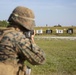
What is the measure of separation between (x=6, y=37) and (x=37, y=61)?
1.28ft

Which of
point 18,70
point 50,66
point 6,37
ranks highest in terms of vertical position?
point 6,37

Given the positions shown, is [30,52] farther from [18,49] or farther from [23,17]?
[23,17]

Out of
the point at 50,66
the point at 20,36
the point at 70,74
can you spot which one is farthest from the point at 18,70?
the point at 50,66

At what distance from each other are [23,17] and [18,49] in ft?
1.16

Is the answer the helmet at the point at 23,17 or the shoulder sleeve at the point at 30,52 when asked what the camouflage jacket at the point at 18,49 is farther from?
the helmet at the point at 23,17

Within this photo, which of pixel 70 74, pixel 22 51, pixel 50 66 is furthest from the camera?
pixel 50 66

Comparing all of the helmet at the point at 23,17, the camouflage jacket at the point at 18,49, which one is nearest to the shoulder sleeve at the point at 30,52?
the camouflage jacket at the point at 18,49

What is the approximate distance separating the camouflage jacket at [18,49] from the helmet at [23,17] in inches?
5.2

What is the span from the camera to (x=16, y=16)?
11.8ft

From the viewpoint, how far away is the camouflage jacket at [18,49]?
11.4ft

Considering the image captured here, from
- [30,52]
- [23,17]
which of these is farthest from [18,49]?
[23,17]

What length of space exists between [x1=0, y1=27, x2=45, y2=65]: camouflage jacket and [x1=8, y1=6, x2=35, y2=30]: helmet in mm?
131

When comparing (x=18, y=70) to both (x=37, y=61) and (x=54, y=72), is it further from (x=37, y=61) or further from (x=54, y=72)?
(x=54, y=72)

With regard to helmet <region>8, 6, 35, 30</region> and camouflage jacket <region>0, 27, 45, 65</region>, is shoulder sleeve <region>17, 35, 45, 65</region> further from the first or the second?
helmet <region>8, 6, 35, 30</region>
